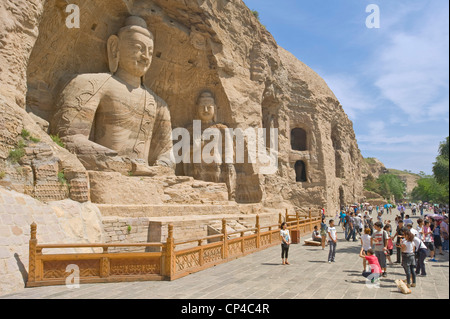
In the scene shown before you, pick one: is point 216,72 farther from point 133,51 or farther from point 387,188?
point 387,188

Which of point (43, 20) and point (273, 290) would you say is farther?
point (43, 20)

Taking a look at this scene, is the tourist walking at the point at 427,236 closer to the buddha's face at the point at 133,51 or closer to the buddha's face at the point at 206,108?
the buddha's face at the point at 206,108

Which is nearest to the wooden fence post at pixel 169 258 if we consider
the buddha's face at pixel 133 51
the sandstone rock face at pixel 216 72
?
the sandstone rock face at pixel 216 72

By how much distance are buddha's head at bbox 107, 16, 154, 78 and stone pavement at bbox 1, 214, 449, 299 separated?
8.26 metres

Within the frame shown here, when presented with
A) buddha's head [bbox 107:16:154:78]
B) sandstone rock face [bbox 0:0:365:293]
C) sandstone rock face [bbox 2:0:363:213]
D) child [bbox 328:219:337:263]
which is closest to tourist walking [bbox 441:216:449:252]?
child [bbox 328:219:337:263]

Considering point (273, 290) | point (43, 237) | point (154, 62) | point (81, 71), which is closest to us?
point (273, 290)

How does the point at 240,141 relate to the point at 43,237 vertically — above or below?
above

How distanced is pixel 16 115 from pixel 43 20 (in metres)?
4.78

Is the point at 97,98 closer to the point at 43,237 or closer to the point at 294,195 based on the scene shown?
the point at 43,237

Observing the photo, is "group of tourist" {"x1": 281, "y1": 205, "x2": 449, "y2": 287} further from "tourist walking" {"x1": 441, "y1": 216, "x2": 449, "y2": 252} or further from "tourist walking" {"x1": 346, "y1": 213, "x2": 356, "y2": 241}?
"tourist walking" {"x1": 346, "y1": 213, "x2": 356, "y2": 241}

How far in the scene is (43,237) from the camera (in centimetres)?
679

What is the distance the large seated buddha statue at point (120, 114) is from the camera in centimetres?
1105

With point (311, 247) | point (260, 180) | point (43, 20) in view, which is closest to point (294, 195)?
point (260, 180)

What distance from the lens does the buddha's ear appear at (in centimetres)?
1312
